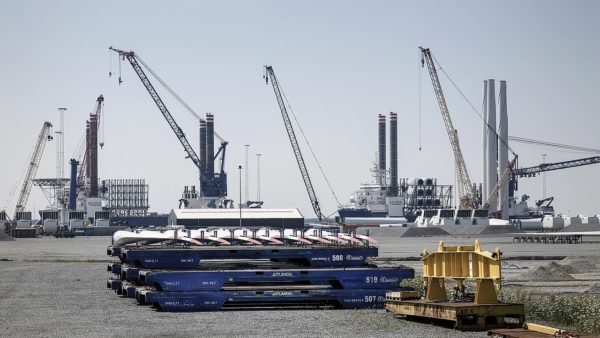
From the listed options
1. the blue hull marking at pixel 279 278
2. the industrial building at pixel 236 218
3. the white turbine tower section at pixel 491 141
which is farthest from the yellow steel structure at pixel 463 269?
the white turbine tower section at pixel 491 141

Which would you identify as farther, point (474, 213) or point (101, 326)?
point (474, 213)

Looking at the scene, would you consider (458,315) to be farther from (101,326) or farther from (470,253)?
(101,326)

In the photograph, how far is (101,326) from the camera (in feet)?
71.4

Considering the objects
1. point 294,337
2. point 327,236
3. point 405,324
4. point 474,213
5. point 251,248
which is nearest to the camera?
point 294,337

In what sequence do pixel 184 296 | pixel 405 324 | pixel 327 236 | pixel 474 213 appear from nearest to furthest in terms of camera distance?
1. pixel 405 324
2. pixel 184 296
3. pixel 327 236
4. pixel 474 213

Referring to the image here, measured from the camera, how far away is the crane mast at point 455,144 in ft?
537

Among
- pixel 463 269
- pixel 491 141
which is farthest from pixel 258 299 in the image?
pixel 491 141

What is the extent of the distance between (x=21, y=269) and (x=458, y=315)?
3096cm

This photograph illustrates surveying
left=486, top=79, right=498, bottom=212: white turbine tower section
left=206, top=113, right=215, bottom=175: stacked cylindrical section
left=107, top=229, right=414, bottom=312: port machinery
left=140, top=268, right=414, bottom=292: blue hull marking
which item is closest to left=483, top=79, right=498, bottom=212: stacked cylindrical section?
Answer: left=486, top=79, right=498, bottom=212: white turbine tower section

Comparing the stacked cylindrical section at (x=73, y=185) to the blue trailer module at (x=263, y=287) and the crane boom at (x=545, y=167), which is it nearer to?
the crane boom at (x=545, y=167)

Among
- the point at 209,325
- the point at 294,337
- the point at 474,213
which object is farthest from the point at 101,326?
the point at 474,213

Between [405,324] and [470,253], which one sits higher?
[470,253]

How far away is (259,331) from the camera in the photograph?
20609 millimetres

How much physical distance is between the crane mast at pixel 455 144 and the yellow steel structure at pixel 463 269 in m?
141
